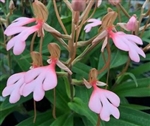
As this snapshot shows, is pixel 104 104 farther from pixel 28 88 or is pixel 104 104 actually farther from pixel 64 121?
pixel 64 121

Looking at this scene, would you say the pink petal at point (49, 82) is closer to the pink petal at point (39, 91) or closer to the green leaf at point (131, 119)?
the pink petal at point (39, 91)

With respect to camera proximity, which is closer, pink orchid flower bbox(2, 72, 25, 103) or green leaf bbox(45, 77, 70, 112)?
pink orchid flower bbox(2, 72, 25, 103)

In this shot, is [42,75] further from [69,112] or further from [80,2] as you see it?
[69,112]

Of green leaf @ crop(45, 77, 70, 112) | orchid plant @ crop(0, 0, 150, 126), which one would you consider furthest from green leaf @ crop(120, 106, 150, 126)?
green leaf @ crop(45, 77, 70, 112)

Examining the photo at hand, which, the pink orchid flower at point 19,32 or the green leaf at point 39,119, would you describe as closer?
the pink orchid flower at point 19,32

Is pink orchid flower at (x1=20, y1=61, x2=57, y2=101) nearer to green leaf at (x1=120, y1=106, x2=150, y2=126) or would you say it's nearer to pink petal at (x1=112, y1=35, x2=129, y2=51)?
pink petal at (x1=112, y1=35, x2=129, y2=51)

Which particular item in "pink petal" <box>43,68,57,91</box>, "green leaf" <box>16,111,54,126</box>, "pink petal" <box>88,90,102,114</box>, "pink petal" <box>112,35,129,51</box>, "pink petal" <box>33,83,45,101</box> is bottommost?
"green leaf" <box>16,111,54,126</box>

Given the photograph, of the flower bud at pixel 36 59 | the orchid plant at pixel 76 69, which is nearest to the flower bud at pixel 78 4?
the orchid plant at pixel 76 69
